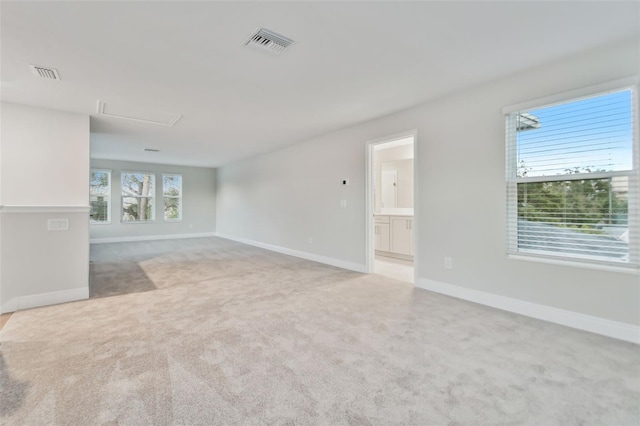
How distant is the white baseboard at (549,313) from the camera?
2.33 metres

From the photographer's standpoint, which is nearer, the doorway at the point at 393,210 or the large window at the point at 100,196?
the doorway at the point at 393,210

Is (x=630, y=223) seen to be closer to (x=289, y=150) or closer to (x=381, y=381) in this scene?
(x=381, y=381)

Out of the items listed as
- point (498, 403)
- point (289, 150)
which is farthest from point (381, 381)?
point (289, 150)

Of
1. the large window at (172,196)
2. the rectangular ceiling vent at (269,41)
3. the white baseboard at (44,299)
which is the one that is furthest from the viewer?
the large window at (172,196)

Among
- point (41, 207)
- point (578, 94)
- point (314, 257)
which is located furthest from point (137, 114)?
point (578, 94)

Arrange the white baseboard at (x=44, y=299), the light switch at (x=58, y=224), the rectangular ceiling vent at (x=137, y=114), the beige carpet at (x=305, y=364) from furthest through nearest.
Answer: the rectangular ceiling vent at (x=137, y=114), the light switch at (x=58, y=224), the white baseboard at (x=44, y=299), the beige carpet at (x=305, y=364)

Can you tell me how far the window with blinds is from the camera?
2.36 metres

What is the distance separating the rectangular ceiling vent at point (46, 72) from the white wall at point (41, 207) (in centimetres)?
98

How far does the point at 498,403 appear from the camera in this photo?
1586 mm

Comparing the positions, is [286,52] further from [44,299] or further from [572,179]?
[44,299]

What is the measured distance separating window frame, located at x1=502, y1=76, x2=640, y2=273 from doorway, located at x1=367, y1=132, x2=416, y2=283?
1.90 meters

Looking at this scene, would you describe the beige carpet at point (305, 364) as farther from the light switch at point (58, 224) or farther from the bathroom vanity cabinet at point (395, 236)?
the bathroom vanity cabinet at point (395, 236)

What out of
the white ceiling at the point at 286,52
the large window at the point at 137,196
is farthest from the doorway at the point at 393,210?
the large window at the point at 137,196

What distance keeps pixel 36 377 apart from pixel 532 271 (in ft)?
13.1
